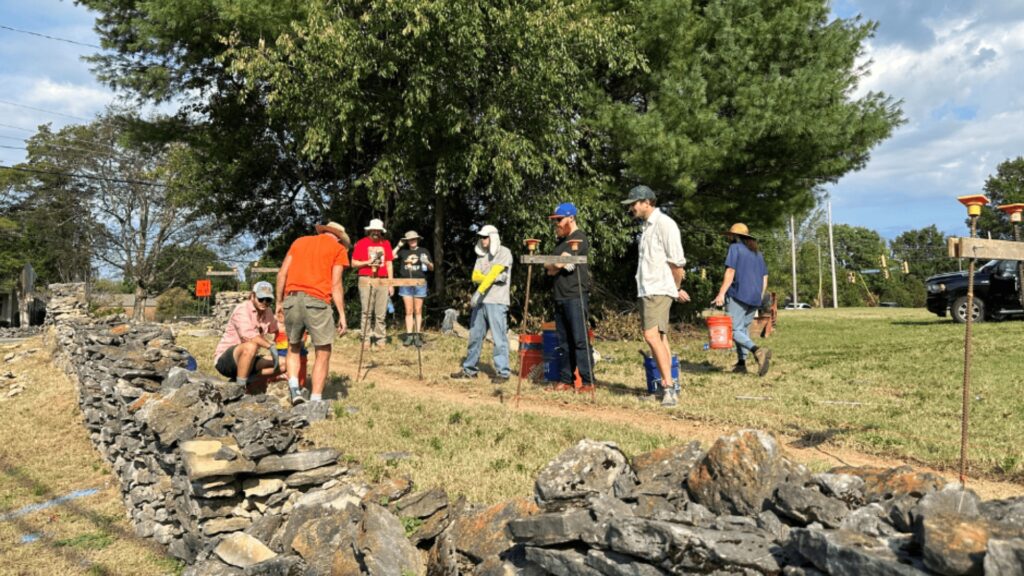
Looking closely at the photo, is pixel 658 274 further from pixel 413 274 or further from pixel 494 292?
pixel 413 274

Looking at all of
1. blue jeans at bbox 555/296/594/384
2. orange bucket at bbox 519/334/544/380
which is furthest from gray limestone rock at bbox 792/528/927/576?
orange bucket at bbox 519/334/544/380

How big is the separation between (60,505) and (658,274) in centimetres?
634

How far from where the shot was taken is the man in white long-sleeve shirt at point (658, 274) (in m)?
7.00

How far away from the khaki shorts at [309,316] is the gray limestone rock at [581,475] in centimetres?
381

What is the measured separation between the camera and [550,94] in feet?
47.4

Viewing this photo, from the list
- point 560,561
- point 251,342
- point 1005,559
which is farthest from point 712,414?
point 251,342

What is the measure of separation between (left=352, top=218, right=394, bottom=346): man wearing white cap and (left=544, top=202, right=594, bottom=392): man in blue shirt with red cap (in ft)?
11.2

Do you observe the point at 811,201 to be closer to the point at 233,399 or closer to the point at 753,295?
the point at 753,295

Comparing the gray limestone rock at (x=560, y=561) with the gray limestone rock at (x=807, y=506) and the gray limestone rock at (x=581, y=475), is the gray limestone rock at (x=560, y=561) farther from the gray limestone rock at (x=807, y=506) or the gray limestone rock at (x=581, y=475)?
the gray limestone rock at (x=807, y=506)

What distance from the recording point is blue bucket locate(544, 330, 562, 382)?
8.78 meters

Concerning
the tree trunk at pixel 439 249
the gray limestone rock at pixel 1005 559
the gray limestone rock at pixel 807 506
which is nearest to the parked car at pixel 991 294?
the tree trunk at pixel 439 249

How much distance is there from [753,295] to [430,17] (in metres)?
7.90

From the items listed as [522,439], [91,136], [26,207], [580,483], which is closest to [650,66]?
[522,439]

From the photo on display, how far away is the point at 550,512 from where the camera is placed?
11.8 feet
